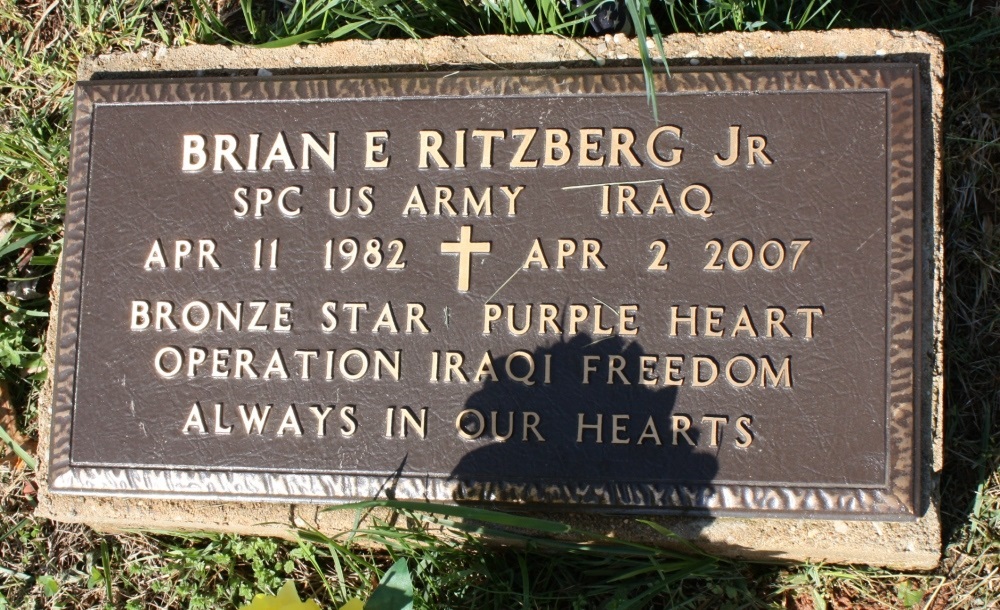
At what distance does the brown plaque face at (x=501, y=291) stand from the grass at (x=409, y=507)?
0.26m

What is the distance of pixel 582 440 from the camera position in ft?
6.78

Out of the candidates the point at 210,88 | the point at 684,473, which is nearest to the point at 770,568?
the point at 684,473

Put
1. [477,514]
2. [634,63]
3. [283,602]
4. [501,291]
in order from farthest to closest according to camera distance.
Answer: [634,63] → [501,291] → [477,514] → [283,602]

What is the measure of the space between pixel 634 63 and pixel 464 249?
0.74 m

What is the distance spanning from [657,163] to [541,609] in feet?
4.32

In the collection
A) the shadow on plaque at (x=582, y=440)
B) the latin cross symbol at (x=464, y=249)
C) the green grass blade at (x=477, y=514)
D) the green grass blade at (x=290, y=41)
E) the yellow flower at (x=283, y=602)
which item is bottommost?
the yellow flower at (x=283, y=602)

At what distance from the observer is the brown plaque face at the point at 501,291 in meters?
2.04

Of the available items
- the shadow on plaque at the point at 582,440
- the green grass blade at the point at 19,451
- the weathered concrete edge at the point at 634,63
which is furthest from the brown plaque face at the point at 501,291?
the green grass blade at the point at 19,451

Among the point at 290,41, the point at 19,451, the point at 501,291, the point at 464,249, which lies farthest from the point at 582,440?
the point at 19,451

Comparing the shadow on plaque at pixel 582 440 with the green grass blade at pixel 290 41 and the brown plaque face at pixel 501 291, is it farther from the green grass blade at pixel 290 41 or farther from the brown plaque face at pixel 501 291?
the green grass blade at pixel 290 41

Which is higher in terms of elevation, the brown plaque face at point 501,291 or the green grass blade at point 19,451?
the brown plaque face at point 501,291

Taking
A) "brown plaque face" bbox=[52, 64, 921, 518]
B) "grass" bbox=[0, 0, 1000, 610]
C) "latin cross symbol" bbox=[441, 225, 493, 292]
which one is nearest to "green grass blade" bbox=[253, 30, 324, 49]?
"grass" bbox=[0, 0, 1000, 610]

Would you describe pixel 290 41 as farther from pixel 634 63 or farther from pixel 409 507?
pixel 409 507

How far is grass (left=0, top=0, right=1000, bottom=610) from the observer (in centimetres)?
225
